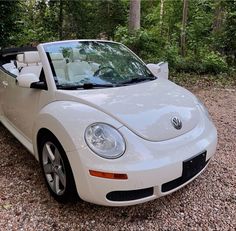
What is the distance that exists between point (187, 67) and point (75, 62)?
602cm

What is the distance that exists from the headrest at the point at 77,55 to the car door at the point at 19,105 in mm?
531

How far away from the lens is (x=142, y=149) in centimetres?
236

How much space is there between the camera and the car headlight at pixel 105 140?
2314mm

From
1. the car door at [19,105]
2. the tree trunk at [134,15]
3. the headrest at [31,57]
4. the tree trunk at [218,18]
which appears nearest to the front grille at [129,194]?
the car door at [19,105]

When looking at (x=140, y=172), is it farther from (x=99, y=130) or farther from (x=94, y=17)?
(x=94, y=17)

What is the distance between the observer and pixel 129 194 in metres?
2.36

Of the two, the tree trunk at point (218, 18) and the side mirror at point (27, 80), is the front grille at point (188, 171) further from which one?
the tree trunk at point (218, 18)

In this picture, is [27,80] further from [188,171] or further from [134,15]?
[134,15]

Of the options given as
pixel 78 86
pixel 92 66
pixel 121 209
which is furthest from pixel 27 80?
pixel 121 209

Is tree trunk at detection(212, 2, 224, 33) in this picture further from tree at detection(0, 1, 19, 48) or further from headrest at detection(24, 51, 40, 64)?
headrest at detection(24, 51, 40, 64)

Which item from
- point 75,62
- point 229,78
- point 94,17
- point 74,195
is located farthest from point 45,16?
point 74,195

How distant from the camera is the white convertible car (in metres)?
Result: 2.30

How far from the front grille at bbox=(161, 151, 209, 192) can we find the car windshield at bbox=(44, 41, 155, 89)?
3.42ft

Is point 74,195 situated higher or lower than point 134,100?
lower
